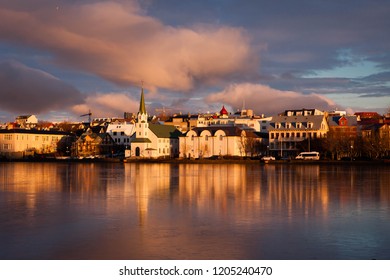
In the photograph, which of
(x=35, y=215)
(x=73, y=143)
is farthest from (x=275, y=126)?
(x=35, y=215)

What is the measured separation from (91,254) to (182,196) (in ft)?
46.3

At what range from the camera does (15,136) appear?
116m

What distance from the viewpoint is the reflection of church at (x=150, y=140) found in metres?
103

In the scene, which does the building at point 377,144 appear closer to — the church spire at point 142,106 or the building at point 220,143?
the building at point 220,143

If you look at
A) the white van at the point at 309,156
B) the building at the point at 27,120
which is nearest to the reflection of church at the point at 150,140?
the white van at the point at 309,156

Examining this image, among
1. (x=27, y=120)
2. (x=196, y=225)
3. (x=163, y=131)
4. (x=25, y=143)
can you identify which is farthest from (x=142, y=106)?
(x=196, y=225)

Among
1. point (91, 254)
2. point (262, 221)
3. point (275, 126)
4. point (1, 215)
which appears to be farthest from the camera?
point (275, 126)

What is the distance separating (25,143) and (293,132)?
5793 cm

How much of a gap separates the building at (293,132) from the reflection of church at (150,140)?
2153 cm

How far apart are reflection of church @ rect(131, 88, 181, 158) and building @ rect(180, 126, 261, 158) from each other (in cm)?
585

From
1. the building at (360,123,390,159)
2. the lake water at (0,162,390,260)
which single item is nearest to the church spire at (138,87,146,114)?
the building at (360,123,390,159)

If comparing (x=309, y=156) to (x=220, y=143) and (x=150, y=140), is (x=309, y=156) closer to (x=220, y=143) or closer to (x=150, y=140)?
(x=220, y=143)

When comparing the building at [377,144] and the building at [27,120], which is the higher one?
the building at [27,120]

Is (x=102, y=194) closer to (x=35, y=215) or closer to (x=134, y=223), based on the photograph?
(x=35, y=215)
